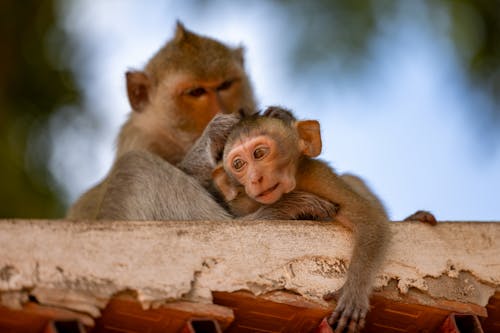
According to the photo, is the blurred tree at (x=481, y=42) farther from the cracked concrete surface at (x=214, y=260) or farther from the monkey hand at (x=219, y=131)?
the cracked concrete surface at (x=214, y=260)

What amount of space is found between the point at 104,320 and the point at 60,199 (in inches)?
251

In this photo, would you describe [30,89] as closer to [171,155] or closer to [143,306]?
[171,155]

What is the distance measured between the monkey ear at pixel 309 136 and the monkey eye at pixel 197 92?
2179mm

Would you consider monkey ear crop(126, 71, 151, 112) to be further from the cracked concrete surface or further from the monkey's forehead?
the cracked concrete surface

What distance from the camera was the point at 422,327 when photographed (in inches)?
197

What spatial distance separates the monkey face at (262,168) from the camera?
5500 mm

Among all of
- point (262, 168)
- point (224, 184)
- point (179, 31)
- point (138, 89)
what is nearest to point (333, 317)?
point (262, 168)

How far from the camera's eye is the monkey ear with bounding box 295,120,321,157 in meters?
5.84

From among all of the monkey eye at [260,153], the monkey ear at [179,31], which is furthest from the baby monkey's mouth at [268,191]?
the monkey ear at [179,31]

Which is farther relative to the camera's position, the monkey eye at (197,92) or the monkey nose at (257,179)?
the monkey eye at (197,92)

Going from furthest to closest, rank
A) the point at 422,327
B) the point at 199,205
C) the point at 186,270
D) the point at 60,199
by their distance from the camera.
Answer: the point at 60,199 < the point at 199,205 < the point at 422,327 < the point at 186,270

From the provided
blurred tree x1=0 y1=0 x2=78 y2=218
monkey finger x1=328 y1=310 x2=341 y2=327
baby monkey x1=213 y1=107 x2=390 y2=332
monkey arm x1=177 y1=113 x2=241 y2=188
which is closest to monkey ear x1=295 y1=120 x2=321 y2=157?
baby monkey x1=213 y1=107 x2=390 y2=332

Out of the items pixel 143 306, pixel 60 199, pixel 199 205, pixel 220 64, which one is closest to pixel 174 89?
pixel 220 64

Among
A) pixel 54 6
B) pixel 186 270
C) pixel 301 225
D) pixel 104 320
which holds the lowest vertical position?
pixel 104 320
